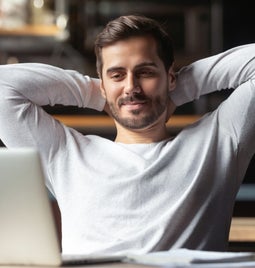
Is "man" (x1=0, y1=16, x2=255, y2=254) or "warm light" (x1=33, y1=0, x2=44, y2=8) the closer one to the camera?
"man" (x1=0, y1=16, x2=255, y2=254)

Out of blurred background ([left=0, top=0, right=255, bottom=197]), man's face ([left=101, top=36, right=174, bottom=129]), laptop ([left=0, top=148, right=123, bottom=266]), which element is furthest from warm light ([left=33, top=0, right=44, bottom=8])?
laptop ([left=0, top=148, right=123, bottom=266])

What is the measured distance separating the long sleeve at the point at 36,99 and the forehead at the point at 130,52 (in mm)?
142

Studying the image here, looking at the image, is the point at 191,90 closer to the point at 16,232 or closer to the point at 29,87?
the point at 29,87

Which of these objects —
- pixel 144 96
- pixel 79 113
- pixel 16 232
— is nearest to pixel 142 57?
pixel 144 96

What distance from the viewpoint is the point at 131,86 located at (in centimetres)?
210

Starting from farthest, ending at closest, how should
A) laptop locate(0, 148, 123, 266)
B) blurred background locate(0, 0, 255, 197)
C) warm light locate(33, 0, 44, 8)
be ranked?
blurred background locate(0, 0, 255, 197) → warm light locate(33, 0, 44, 8) → laptop locate(0, 148, 123, 266)

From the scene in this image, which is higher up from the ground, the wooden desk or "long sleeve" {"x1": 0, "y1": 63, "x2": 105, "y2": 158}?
"long sleeve" {"x1": 0, "y1": 63, "x2": 105, "y2": 158}

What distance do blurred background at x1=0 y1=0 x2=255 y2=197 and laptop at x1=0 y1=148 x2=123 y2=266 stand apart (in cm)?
393

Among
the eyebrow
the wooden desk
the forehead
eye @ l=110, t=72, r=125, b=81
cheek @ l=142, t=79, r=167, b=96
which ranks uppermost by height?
the forehead

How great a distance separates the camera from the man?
79.5 inches

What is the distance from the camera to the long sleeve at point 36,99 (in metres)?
2.14

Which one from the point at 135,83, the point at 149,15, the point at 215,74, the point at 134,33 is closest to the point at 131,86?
the point at 135,83

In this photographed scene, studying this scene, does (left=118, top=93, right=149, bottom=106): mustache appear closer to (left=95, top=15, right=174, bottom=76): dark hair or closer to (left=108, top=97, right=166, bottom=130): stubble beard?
(left=108, top=97, right=166, bottom=130): stubble beard

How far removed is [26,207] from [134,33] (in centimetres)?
75
